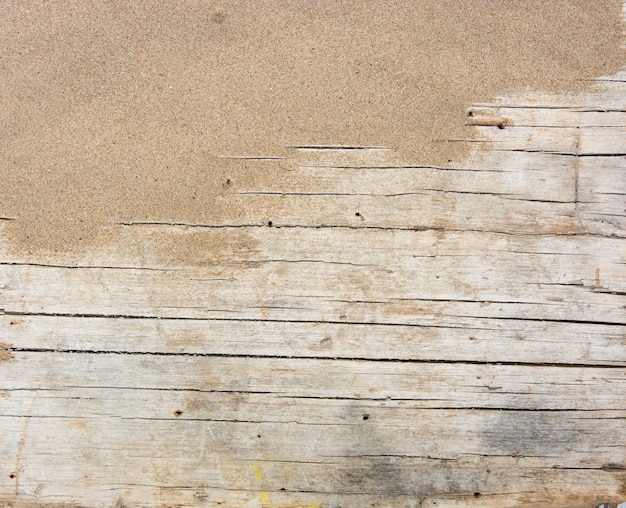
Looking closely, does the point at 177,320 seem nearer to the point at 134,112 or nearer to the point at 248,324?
the point at 248,324

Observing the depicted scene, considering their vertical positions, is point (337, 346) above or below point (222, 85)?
below

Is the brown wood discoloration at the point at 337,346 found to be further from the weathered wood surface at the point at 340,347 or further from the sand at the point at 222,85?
the sand at the point at 222,85

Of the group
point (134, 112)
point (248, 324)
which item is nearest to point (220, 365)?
point (248, 324)

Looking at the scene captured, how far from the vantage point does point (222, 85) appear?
7.90 ft

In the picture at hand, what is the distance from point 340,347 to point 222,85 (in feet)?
4.71

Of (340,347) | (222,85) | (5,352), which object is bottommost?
(5,352)

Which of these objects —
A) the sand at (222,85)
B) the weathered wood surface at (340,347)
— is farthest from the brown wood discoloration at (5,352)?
the sand at (222,85)

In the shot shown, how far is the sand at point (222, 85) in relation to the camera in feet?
7.59

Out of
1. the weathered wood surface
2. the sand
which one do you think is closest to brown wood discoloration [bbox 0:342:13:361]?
the weathered wood surface

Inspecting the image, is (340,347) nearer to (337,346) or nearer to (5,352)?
(337,346)

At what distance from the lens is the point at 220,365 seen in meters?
2.26

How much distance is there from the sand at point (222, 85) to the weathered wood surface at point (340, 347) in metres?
0.13

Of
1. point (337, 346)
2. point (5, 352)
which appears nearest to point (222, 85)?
point (337, 346)

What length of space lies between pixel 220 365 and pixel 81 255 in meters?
0.86
